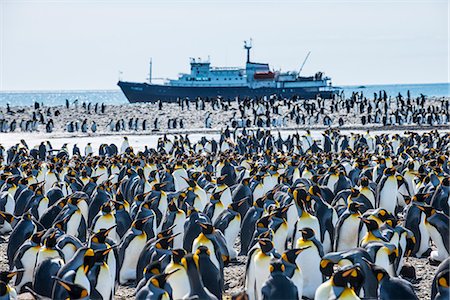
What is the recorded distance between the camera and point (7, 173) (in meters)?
11.6

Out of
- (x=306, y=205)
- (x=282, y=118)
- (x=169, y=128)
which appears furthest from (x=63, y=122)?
(x=306, y=205)

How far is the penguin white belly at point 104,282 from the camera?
5.23m

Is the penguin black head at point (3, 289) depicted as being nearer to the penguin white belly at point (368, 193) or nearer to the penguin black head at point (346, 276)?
the penguin black head at point (346, 276)

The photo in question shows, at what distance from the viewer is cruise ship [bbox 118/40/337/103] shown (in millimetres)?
54625

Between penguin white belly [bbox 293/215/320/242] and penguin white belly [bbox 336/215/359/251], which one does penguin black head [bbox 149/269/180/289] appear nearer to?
penguin white belly [bbox 293/215/320/242]

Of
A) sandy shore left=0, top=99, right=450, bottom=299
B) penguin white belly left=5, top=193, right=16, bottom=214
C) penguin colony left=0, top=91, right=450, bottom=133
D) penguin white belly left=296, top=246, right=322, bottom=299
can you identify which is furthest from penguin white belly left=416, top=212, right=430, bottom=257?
penguin colony left=0, top=91, right=450, bottom=133

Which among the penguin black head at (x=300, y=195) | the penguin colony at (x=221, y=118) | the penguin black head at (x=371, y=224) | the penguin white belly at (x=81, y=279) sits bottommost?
the penguin white belly at (x=81, y=279)

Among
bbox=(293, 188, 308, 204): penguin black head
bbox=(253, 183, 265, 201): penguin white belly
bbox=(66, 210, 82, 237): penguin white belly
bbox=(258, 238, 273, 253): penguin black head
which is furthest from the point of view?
bbox=(253, 183, 265, 201): penguin white belly

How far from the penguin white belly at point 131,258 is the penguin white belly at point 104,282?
1.13 meters

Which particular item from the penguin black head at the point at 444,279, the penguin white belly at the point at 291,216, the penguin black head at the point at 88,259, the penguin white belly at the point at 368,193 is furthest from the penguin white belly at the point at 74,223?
the penguin black head at the point at 444,279

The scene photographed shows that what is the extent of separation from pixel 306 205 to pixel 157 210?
6.36 feet

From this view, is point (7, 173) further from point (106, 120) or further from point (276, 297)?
point (106, 120)

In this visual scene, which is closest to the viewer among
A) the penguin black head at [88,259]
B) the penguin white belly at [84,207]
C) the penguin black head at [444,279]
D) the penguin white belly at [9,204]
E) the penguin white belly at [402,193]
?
the penguin black head at [444,279]

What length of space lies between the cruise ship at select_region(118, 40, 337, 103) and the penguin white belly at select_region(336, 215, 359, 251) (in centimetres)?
4696
